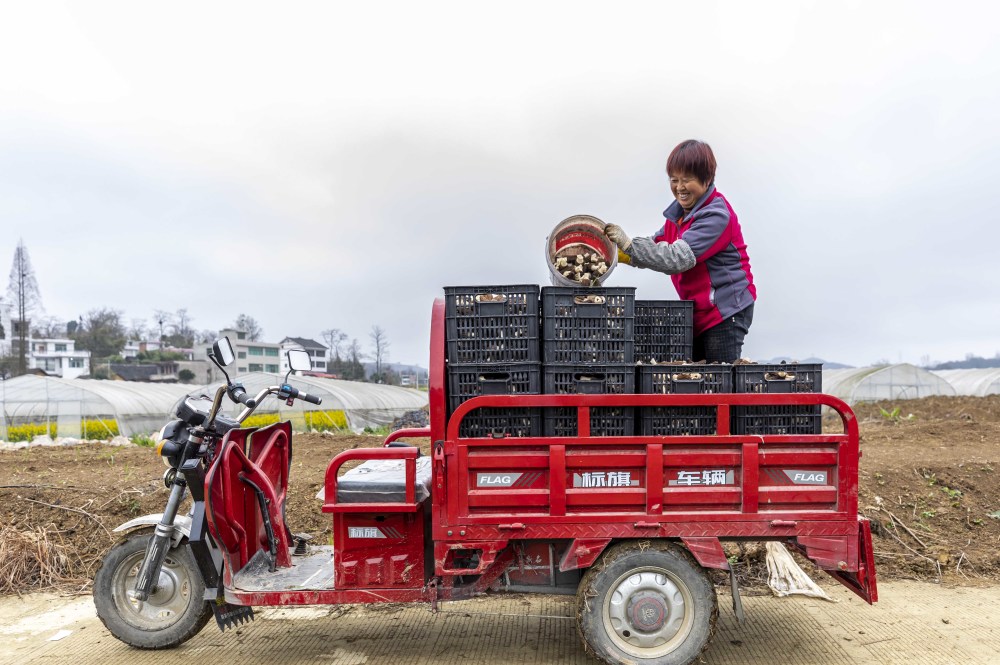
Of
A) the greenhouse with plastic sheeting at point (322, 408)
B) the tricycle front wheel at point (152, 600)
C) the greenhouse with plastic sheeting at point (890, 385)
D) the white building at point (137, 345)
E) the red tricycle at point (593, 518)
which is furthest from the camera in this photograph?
the white building at point (137, 345)

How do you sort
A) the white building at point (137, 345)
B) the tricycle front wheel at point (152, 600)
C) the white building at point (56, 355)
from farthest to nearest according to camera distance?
the white building at point (56, 355) < the white building at point (137, 345) < the tricycle front wheel at point (152, 600)

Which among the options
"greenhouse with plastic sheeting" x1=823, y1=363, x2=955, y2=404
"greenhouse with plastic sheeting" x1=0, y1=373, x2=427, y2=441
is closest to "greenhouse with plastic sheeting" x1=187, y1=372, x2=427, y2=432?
"greenhouse with plastic sheeting" x1=0, y1=373, x2=427, y2=441

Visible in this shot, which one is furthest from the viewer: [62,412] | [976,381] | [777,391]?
[976,381]

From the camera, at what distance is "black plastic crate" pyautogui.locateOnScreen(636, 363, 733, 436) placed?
3508mm

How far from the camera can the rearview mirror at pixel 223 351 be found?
148 inches

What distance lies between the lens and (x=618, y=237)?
379cm

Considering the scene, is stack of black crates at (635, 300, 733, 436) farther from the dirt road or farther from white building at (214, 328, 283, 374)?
white building at (214, 328, 283, 374)

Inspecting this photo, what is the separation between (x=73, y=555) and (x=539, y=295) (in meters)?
4.98

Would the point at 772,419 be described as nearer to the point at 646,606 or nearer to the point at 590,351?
the point at 590,351

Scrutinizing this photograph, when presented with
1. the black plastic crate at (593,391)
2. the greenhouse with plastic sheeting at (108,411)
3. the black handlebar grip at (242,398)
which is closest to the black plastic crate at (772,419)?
the black plastic crate at (593,391)

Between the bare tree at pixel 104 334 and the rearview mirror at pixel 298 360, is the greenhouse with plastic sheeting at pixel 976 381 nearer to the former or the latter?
the rearview mirror at pixel 298 360

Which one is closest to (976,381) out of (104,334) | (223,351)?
(223,351)

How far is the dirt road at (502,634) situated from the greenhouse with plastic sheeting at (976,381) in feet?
85.3

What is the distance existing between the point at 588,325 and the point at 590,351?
0.14m
